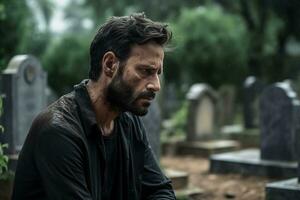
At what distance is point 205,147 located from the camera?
1142 centimetres

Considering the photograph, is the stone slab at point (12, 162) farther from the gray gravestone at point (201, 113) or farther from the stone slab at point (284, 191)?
the gray gravestone at point (201, 113)

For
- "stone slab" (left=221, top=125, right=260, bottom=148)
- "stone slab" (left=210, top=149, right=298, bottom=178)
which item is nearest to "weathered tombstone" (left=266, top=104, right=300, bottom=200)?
"stone slab" (left=210, top=149, right=298, bottom=178)

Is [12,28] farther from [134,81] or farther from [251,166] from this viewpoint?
[134,81]

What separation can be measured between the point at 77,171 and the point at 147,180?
0.55 meters

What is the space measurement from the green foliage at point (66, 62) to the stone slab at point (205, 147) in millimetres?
9523

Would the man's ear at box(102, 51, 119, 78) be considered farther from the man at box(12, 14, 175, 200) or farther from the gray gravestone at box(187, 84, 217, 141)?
the gray gravestone at box(187, 84, 217, 141)

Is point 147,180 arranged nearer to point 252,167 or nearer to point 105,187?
point 105,187

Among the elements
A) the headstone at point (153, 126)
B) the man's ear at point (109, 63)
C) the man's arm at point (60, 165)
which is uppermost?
the man's ear at point (109, 63)

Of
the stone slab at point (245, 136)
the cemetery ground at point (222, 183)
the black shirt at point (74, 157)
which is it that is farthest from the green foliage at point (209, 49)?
the black shirt at point (74, 157)

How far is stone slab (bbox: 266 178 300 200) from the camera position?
229 inches

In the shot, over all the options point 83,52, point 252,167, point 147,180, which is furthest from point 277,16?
point 147,180

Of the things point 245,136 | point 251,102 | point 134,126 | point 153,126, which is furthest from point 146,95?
point 251,102

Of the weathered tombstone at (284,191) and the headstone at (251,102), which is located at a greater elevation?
the headstone at (251,102)

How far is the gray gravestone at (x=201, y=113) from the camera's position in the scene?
1162 cm
